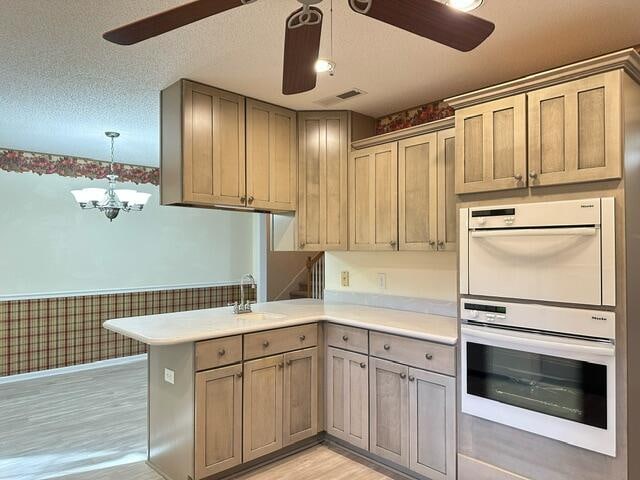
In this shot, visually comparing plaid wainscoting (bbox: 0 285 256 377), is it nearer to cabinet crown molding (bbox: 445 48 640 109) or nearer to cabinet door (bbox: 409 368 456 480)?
cabinet door (bbox: 409 368 456 480)

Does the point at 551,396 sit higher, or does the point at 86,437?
the point at 551,396

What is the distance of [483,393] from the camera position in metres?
2.19

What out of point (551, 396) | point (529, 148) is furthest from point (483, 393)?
point (529, 148)

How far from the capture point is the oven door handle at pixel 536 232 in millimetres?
1869

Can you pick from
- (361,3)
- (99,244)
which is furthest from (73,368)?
(361,3)

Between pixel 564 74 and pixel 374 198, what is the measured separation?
1466 millimetres

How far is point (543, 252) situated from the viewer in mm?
1992

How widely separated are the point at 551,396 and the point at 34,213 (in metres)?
4.97

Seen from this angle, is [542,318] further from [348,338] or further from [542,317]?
[348,338]

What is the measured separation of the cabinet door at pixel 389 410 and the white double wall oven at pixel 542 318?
413mm

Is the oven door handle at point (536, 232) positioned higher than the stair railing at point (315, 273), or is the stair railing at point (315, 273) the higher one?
the oven door handle at point (536, 232)

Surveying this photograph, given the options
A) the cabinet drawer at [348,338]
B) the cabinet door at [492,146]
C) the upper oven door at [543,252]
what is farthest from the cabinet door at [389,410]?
the cabinet door at [492,146]

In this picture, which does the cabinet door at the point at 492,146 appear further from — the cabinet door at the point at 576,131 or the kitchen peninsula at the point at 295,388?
the kitchen peninsula at the point at 295,388

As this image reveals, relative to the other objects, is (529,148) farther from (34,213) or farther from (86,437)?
(34,213)
